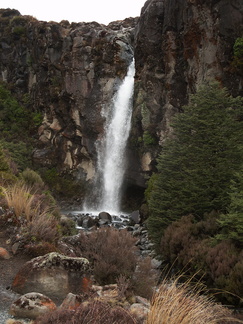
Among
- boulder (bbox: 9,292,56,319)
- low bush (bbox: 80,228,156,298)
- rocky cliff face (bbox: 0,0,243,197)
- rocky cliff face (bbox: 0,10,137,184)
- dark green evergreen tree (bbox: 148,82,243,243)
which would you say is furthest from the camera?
rocky cliff face (bbox: 0,10,137,184)

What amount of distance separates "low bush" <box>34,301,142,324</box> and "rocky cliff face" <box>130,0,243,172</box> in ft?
59.6

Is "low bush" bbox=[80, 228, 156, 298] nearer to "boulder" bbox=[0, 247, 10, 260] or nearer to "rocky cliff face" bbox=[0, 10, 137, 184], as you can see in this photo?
"boulder" bbox=[0, 247, 10, 260]

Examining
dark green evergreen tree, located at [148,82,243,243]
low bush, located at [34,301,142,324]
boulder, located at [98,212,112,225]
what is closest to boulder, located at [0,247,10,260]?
low bush, located at [34,301,142,324]

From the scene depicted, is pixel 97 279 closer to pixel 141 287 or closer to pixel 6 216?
pixel 141 287

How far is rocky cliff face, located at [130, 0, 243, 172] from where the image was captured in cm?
1931

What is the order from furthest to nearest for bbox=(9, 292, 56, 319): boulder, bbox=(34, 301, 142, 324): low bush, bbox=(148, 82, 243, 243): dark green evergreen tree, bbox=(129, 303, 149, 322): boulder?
bbox=(148, 82, 243, 243): dark green evergreen tree → bbox=(9, 292, 56, 319): boulder → bbox=(129, 303, 149, 322): boulder → bbox=(34, 301, 142, 324): low bush

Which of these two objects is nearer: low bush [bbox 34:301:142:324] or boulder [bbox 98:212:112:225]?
low bush [bbox 34:301:142:324]

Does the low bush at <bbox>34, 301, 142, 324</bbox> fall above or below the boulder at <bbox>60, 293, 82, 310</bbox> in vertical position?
above

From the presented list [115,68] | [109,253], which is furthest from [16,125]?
[109,253]

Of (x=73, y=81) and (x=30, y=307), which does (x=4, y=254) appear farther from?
(x=73, y=81)

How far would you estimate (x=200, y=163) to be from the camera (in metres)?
13.0

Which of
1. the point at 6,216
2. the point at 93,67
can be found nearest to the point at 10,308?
the point at 6,216

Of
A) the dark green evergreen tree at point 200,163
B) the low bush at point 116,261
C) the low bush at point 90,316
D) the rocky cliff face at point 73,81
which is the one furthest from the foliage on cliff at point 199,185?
the rocky cliff face at point 73,81

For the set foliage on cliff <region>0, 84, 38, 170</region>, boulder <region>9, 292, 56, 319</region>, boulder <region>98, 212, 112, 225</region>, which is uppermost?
boulder <region>9, 292, 56, 319</region>
